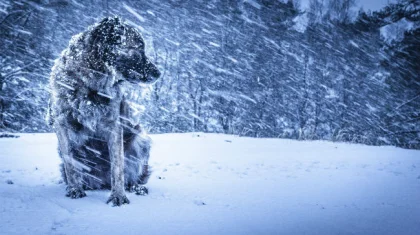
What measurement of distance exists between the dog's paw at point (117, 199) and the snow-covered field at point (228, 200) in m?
0.09

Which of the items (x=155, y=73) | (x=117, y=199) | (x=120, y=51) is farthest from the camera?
(x=155, y=73)

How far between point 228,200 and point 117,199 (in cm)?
95

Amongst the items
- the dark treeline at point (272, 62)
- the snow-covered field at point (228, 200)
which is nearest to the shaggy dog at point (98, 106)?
the snow-covered field at point (228, 200)

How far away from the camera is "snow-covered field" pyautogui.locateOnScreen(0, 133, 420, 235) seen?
73.7 inches

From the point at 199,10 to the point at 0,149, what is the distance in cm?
1527

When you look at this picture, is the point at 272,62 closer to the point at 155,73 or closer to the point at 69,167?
the point at 155,73

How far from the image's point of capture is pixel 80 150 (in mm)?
2549

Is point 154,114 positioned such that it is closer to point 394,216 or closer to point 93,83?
point 93,83

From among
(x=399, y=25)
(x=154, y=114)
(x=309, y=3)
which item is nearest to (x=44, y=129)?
(x=154, y=114)

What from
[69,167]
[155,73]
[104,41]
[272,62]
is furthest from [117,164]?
[272,62]

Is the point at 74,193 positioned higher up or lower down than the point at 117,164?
lower down

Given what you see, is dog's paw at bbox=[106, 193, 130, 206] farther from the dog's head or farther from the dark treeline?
the dark treeline

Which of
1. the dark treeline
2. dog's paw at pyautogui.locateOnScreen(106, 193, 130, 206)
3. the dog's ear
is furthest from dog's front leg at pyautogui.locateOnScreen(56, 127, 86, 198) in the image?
the dark treeline

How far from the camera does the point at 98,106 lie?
237cm
